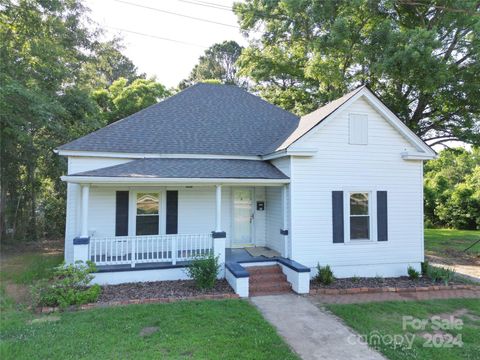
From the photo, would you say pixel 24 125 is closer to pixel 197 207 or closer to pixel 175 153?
pixel 175 153

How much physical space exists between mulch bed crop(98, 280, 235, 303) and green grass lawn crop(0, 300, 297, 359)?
0.66 metres

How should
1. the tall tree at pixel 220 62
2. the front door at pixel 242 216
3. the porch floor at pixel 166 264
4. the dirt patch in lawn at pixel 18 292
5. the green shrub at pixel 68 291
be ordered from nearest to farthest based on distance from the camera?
the green shrub at pixel 68 291 < the dirt patch in lawn at pixel 18 292 < the porch floor at pixel 166 264 < the front door at pixel 242 216 < the tall tree at pixel 220 62

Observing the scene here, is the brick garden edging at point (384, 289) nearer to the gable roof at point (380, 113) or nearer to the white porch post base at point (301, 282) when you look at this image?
the white porch post base at point (301, 282)

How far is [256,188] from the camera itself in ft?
37.4

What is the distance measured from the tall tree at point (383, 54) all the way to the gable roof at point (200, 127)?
4.30 metres

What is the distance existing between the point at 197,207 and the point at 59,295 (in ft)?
16.4

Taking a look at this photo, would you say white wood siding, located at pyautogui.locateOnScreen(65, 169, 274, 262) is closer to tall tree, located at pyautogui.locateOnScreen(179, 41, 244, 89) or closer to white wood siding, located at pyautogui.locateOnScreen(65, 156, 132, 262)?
white wood siding, located at pyautogui.locateOnScreen(65, 156, 132, 262)

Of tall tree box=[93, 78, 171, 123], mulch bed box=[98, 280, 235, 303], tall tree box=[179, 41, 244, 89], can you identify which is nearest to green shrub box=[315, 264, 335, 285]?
mulch bed box=[98, 280, 235, 303]

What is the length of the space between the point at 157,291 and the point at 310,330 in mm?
3923

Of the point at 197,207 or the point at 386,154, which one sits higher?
the point at 386,154

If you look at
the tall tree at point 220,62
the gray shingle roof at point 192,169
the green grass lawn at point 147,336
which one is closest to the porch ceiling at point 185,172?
the gray shingle roof at point 192,169

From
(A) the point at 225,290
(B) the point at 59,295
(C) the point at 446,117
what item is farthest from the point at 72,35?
(C) the point at 446,117

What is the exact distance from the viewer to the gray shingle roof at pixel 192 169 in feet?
29.3

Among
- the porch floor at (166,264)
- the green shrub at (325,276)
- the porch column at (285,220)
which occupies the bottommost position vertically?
the green shrub at (325,276)
